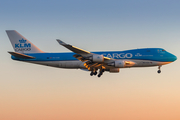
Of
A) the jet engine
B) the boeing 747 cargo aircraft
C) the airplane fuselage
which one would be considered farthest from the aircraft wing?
the airplane fuselage

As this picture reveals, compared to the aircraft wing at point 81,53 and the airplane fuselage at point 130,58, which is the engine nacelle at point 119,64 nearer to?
the aircraft wing at point 81,53

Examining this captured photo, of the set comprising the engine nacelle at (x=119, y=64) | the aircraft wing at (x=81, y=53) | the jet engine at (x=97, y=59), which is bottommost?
the engine nacelle at (x=119, y=64)

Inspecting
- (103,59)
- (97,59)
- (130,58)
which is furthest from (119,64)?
(97,59)

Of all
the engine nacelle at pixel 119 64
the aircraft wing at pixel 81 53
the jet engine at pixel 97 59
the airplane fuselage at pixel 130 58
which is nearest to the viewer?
the aircraft wing at pixel 81 53

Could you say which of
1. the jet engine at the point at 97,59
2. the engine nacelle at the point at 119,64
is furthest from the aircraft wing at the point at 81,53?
the engine nacelle at the point at 119,64

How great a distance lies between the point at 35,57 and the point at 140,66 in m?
21.6

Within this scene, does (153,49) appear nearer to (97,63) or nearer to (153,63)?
(153,63)

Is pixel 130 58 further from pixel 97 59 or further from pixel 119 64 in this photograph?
pixel 97 59

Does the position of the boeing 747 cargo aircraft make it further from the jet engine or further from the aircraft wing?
the jet engine

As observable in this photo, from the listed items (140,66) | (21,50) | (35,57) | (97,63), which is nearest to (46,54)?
(35,57)

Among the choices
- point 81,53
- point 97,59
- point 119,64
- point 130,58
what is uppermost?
point 81,53

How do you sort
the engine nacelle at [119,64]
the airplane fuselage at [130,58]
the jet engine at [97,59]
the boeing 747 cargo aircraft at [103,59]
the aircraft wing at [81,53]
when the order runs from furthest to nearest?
the airplane fuselage at [130,58] < the boeing 747 cargo aircraft at [103,59] < the engine nacelle at [119,64] < the jet engine at [97,59] < the aircraft wing at [81,53]

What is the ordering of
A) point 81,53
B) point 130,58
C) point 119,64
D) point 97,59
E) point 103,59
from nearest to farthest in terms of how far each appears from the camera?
point 97,59, point 81,53, point 103,59, point 119,64, point 130,58

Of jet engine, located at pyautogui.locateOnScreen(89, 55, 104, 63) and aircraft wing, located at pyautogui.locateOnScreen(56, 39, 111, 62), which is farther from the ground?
aircraft wing, located at pyautogui.locateOnScreen(56, 39, 111, 62)
